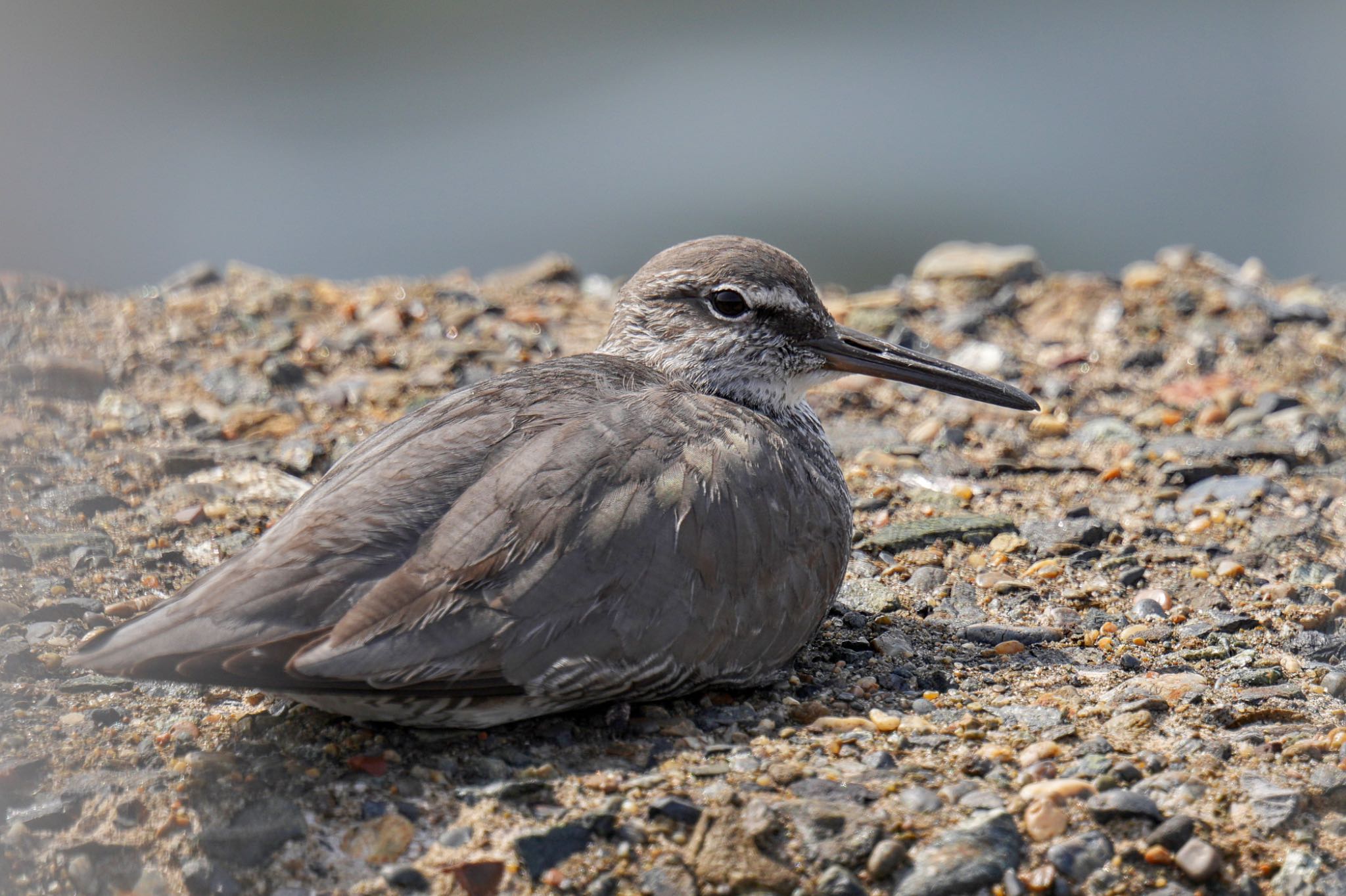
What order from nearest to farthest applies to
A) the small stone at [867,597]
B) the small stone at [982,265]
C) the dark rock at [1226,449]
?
the small stone at [867,597] < the dark rock at [1226,449] < the small stone at [982,265]

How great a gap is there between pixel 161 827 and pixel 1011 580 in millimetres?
3548

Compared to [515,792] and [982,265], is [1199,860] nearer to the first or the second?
[515,792]

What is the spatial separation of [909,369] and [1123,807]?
8.05ft

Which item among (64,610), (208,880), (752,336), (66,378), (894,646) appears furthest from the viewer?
(66,378)

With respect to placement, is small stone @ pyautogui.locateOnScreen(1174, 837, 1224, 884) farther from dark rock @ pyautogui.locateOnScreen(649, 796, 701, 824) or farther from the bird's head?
the bird's head

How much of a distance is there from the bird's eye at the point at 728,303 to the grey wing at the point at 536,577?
36.7 inches

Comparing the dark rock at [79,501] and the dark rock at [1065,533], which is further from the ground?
the dark rock at [1065,533]

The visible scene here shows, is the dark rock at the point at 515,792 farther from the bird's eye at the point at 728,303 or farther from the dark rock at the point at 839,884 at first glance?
the bird's eye at the point at 728,303

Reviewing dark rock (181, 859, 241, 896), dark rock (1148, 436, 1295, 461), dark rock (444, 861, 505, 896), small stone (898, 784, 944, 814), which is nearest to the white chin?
dark rock (1148, 436, 1295, 461)

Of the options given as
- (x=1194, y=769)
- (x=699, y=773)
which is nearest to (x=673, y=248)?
(x=699, y=773)

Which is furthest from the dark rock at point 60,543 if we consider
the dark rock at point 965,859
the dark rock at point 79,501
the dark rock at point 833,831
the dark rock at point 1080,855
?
the dark rock at point 1080,855

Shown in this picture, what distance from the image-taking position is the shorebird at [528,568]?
4.04 meters

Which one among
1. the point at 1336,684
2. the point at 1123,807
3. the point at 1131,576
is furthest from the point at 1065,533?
the point at 1123,807

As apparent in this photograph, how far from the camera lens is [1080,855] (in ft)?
12.6
